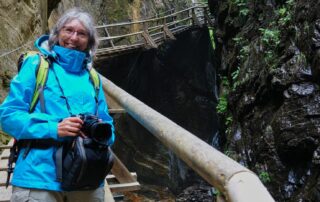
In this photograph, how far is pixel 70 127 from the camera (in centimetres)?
166

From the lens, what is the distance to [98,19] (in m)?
18.8

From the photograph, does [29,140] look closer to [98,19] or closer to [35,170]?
[35,170]

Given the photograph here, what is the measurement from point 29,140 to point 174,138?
59 cm

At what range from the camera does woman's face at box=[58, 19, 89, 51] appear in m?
1.90

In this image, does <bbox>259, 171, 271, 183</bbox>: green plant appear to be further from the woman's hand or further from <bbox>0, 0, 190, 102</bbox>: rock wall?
the woman's hand

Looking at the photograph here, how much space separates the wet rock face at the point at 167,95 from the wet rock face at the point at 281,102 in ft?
17.6

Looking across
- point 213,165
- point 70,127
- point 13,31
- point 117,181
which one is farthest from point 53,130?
point 13,31

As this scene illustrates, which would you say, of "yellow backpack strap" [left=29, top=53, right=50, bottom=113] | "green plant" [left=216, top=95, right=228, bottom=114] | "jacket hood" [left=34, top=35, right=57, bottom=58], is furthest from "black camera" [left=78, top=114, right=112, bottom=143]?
"green plant" [left=216, top=95, right=228, bottom=114]

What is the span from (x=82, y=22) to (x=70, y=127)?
21.6 inches

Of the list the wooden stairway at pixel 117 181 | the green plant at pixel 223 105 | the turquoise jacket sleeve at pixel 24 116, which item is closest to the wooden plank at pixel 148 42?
the green plant at pixel 223 105

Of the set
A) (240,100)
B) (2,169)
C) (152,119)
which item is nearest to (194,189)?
(240,100)

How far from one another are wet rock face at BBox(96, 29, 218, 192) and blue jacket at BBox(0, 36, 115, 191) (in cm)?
1188

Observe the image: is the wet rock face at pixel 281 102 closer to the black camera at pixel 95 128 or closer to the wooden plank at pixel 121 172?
the wooden plank at pixel 121 172

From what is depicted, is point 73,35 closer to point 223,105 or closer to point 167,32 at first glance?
point 223,105
